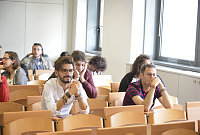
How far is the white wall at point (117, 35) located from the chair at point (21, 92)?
3.64 m

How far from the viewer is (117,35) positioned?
28.3 ft

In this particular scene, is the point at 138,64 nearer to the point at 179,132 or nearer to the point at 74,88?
the point at 74,88

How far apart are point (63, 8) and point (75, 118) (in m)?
8.00

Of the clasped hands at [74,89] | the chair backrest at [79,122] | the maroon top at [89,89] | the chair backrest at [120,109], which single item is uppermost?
the clasped hands at [74,89]

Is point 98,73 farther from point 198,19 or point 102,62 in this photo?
point 198,19

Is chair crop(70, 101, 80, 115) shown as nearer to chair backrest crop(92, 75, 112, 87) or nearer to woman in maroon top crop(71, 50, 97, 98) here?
woman in maroon top crop(71, 50, 97, 98)

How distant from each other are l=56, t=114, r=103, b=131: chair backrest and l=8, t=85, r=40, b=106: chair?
1.70 m

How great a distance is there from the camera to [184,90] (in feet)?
20.1

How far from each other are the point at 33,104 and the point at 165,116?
1.57 metres

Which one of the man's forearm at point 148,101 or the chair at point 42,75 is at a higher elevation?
the chair at point 42,75

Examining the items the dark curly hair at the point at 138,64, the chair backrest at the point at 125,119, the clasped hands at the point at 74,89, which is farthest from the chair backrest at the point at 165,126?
the dark curly hair at the point at 138,64

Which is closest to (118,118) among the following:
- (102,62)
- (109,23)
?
(102,62)

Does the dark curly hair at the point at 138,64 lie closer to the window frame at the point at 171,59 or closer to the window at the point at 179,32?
the window frame at the point at 171,59

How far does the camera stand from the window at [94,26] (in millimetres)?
10812
